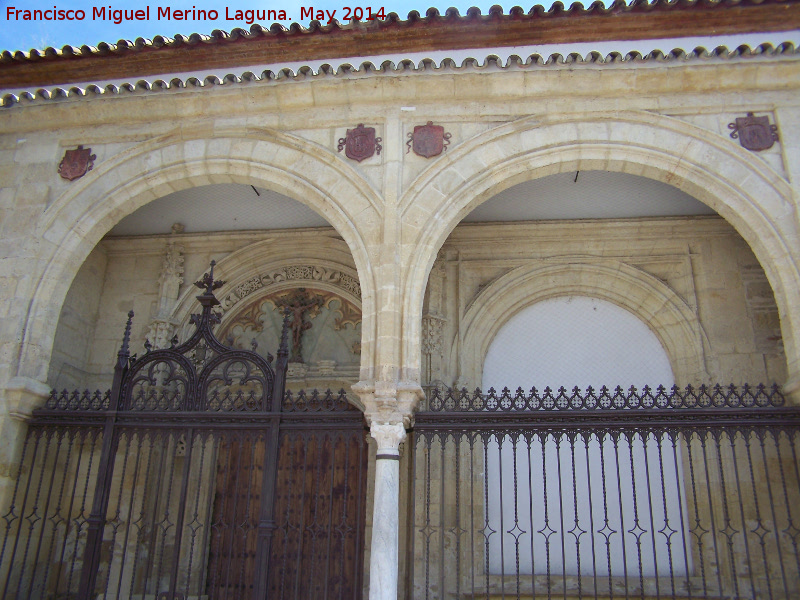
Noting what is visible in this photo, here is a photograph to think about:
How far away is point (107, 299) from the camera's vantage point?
867 centimetres

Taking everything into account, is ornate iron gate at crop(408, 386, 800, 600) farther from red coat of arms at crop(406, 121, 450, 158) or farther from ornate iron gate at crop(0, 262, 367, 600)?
red coat of arms at crop(406, 121, 450, 158)

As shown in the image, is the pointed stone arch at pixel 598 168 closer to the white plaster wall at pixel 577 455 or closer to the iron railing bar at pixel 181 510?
the iron railing bar at pixel 181 510

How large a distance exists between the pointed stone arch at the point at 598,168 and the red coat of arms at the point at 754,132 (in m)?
0.10

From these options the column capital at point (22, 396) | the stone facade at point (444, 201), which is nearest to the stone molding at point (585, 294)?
the stone facade at point (444, 201)

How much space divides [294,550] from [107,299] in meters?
3.73

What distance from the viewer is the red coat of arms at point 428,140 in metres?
6.45

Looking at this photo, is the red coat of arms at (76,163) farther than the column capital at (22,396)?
Yes

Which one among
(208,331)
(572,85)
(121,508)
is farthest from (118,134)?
(572,85)

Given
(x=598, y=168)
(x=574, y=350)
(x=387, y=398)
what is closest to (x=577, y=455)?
(x=574, y=350)

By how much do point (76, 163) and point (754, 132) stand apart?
6205 millimetres

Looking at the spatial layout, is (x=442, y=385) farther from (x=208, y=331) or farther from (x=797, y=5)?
(x=797, y=5)

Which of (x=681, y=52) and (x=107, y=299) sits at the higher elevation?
(x=681, y=52)

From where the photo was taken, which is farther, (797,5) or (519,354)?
(519,354)

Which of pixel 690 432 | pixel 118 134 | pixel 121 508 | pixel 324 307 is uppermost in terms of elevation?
pixel 118 134
